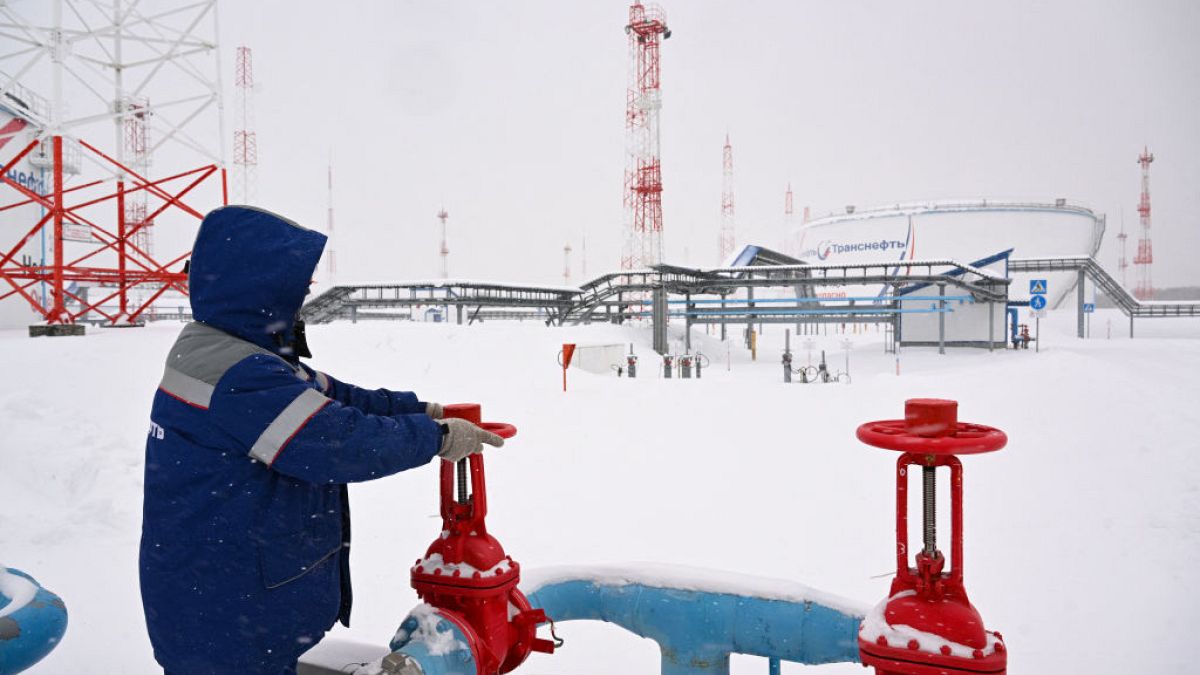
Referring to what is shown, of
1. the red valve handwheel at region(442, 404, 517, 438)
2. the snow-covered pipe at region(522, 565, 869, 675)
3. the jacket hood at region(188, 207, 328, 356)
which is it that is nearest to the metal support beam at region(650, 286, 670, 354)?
the snow-covered pipe at region(522, 565, 869, 675)

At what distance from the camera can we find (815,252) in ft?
149

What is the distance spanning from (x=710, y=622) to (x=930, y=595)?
1.25 m

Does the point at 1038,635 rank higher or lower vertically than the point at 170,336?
lower

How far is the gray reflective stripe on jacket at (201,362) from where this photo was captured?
72.7 inches

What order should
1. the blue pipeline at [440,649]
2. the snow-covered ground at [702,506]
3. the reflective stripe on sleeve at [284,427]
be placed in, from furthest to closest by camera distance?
the snow-covered ground at [702,506] → the blue pipeline at [440,649] → the reflective stripe on sleeve at [284,427]

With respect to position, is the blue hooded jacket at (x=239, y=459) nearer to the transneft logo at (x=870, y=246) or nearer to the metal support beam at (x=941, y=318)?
the metal support beam at (x=941, y=318)

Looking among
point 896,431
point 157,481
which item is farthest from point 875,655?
point 157,481

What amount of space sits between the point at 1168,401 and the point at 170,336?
54.8ft

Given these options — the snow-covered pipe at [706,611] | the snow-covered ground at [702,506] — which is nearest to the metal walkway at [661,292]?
the snow-covered ground at [702,506]

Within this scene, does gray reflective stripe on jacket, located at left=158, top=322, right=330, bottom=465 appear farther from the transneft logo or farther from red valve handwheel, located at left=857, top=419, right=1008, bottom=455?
the transneft logo

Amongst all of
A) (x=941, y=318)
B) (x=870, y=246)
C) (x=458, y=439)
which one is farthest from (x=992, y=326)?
(x=458, y=439)

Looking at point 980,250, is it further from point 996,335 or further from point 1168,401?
point 1168,401

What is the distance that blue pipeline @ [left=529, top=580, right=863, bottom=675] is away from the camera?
8.73ft

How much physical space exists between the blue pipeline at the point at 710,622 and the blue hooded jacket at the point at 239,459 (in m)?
1.37
